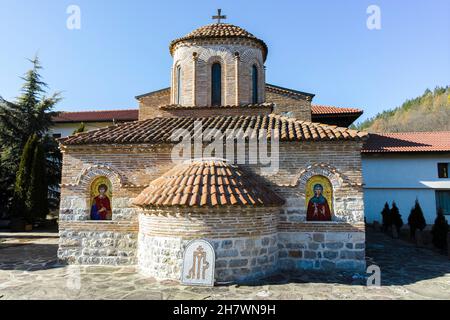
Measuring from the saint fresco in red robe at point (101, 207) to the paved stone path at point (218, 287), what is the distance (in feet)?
4.27

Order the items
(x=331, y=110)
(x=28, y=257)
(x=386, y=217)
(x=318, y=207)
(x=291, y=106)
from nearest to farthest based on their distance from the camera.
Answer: (x=318, y=207)
(x=28, y=257)
(x=386, y=217)
(x=291, y=106)
(x=331, y=110)

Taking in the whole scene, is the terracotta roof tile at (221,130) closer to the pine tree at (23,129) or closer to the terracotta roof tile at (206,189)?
the terracotta roof tile at (206,189)

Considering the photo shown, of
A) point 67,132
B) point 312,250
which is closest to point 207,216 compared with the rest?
point 312,250

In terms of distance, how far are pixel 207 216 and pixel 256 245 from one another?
1321 millimetres

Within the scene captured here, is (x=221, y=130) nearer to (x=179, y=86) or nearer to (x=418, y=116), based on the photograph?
(x=179, y=86)

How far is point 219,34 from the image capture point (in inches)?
412

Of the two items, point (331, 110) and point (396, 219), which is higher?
point (331, 110)

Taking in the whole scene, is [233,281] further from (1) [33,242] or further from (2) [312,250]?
(1) [33,242]

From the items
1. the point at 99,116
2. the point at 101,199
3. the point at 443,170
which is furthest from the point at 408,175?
the point at 99,116

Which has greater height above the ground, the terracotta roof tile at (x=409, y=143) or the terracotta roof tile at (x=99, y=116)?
the terracotta roof tile at (x=99, y=116)

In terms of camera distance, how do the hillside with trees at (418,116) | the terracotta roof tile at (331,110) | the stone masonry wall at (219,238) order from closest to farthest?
the stone masonry wall at (219,238) < the terracotta roof tile at (331,110) < the hillside with trees at (418,116)

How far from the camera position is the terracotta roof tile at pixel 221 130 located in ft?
24.8

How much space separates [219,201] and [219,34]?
6.71 m

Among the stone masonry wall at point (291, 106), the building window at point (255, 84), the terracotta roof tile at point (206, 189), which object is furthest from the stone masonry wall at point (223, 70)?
the stone masonry wall at point (291, 106)
